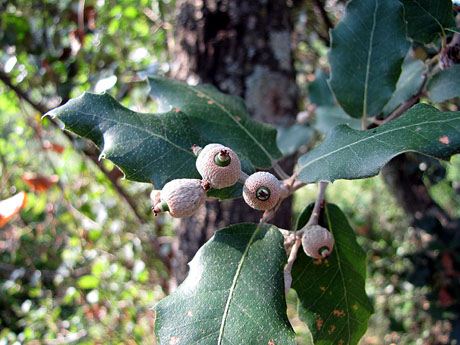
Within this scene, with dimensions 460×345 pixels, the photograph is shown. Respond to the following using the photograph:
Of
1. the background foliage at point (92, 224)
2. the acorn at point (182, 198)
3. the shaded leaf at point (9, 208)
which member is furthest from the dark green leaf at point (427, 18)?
the background foliage at point (92, 224)

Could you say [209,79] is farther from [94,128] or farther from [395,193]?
[395,193]

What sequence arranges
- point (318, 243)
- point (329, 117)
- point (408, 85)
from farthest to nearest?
point (329, 117) < point (408, 85) < point (318, 243)

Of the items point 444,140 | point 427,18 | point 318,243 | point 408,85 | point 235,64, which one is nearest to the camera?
point 444,140

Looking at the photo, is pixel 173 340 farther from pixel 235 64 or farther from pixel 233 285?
pixel 235 64

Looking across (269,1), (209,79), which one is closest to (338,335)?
(209,79)

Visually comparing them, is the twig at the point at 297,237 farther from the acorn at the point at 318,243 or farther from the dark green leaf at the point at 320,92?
the dark green leaf at the point at 320,92

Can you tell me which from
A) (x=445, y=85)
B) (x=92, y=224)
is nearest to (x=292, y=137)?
(x=445, y=85)
